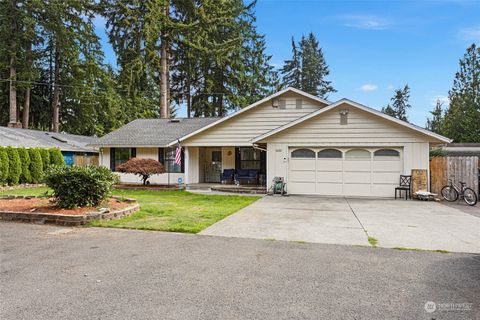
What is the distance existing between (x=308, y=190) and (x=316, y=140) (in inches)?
87.6

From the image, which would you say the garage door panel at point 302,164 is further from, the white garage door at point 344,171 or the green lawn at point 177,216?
the green lawn at point 177,216

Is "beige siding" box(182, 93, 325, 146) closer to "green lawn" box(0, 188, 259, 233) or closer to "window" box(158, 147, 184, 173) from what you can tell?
"window" box(158, 147, 184, 173)

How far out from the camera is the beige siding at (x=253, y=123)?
49.5 feet

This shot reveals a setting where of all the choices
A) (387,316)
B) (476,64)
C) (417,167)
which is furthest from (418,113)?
(387,316)

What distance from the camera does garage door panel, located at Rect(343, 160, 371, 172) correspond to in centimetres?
1269

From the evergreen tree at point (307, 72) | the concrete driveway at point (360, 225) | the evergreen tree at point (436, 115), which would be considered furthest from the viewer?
the evergreen tree at point (436, 115)

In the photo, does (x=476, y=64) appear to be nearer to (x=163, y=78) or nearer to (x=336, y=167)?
(x=336, y=167)

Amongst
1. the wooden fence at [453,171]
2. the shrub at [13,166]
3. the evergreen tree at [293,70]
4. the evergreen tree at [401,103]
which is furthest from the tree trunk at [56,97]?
the evergreen tree at [401,103]

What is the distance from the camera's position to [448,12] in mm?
13836

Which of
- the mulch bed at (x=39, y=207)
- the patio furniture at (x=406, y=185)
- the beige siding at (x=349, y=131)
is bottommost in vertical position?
the mulch bed at (x=39, y=207)

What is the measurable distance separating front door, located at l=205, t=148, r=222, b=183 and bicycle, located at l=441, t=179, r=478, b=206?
36.3 ft

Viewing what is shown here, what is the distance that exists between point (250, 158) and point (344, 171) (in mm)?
5316

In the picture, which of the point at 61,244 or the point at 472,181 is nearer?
the point at 61,244

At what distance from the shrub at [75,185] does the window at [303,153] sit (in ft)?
27.0
